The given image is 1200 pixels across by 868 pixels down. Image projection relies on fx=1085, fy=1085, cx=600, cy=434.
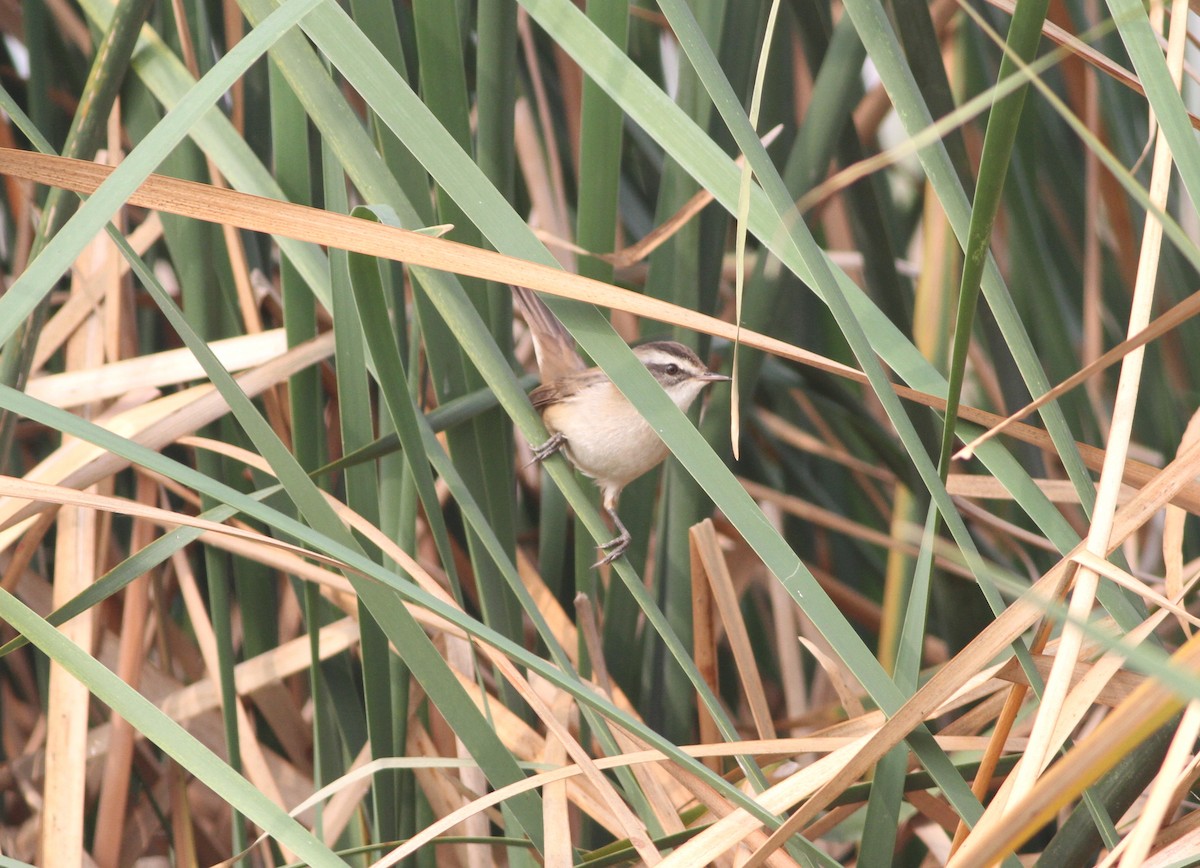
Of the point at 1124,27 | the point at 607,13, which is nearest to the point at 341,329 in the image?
the point at 607,13

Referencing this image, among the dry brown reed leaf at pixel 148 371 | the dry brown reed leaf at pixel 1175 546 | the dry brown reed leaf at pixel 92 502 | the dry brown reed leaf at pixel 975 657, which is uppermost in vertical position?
the dry brown reed leaf at pixel 148 371

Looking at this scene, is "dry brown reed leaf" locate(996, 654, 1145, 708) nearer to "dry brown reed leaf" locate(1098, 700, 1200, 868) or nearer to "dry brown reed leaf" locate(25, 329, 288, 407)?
"dry brown reed leaf" locate(1098, 700, 1200, 868)

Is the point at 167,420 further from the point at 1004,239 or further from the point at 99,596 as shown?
the point at 1004,239

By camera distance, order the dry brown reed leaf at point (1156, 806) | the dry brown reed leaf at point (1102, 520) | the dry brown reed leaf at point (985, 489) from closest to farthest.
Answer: the dry brown reed leaf at point (1156, 806) < the dry brown reed leaf at point (1102, 520) < the dry brown reed leaf at point (985, 489)

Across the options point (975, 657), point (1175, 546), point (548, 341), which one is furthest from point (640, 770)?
point (548, 341)

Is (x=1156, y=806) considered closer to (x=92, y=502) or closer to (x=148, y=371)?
(x=92, y=502)

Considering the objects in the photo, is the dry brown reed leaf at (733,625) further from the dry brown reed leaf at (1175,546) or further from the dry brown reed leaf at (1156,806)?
the dry brown reed leaf at (1156,806)

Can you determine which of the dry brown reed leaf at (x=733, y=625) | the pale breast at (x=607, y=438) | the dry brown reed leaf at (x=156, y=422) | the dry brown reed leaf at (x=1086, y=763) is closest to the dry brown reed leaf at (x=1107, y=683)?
the dry brown reed leaf at (x=733, y=625)

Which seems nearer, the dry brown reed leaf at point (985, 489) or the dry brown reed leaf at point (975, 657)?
the dry brown reed leaf at point (975, 657)
